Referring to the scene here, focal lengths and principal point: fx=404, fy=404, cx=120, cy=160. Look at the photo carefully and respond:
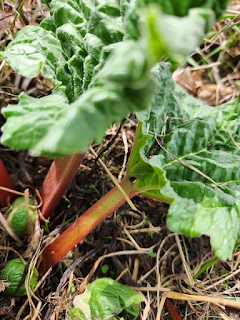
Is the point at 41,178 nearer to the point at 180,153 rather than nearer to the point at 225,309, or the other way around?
the point at 180,153

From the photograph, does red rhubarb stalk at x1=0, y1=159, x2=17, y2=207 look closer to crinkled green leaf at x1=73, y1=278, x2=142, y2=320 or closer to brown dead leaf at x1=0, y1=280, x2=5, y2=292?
brown dead leaf at x1=0, y1=280, x2=5, y2=292

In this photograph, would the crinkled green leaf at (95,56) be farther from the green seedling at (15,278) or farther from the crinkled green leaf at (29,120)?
the green seedling at (15,278)

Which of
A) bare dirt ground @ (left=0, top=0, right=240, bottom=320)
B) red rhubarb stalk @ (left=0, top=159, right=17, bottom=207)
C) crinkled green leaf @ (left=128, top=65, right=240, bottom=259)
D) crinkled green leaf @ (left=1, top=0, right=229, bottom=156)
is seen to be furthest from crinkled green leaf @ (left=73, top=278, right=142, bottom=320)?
crinkled green leaf @ (left=1, top=0, right=229, bottom=156)

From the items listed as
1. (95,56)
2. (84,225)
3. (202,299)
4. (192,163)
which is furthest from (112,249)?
(95,56)

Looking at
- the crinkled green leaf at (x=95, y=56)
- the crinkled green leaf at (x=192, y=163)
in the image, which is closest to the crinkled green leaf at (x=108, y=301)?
the crinkled green leaf at (x=192, y=163)

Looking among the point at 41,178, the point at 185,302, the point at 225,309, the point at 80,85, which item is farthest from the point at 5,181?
the point at 225,309

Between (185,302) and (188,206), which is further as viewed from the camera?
(185,302)
